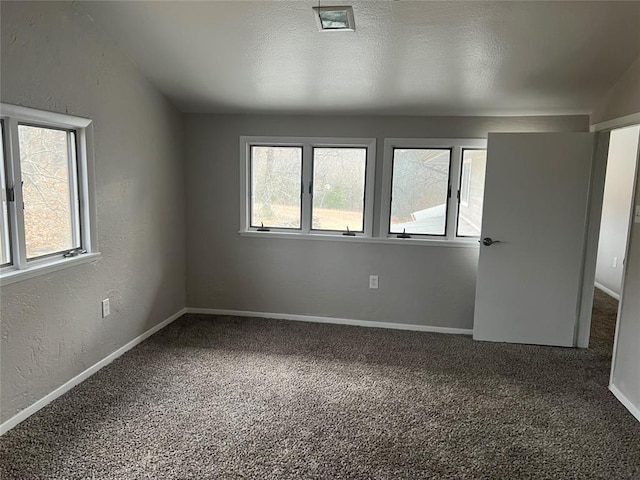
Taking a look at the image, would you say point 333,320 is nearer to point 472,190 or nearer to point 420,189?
point 420,189

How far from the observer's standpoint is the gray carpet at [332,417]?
2020 millimetres

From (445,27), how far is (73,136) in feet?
8.04

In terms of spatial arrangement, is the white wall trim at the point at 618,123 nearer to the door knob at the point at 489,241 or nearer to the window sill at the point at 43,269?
the door knob at the point at 489,241

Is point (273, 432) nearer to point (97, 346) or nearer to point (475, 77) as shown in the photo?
point (97, 346)

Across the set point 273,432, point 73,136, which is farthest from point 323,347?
point 73,136

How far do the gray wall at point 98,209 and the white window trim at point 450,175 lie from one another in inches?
77.2

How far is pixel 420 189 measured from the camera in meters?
3.80

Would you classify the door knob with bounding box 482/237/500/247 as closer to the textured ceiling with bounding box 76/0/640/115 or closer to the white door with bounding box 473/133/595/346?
the white door with bounding box 473/133/595/346

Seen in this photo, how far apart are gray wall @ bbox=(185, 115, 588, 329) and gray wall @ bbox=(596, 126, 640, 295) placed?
256 cm

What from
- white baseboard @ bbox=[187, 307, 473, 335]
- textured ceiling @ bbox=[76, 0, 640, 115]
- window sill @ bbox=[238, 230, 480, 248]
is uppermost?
textured ceiling @ bbox=[76, 0, 640, 115]

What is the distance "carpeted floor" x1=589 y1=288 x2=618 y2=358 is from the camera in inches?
140

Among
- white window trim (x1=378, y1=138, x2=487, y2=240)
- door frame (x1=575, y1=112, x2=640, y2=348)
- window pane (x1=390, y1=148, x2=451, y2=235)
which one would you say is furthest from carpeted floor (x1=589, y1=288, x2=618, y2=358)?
window pane (x1=390, y1=148, x2=451, y2=235)

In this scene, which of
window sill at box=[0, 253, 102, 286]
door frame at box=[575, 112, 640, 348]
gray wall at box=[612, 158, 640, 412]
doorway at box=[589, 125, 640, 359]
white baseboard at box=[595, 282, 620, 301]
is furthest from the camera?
white baseboard at box=[595, 282, 620, 301]

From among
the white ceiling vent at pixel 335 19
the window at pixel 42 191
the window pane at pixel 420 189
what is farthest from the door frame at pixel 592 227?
the window at pixel 42 191
